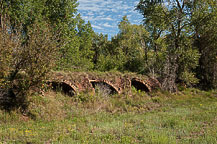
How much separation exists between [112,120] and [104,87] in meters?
4.77

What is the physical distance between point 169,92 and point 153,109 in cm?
483

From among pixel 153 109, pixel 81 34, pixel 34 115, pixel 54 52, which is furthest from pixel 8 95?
pixel 81 34

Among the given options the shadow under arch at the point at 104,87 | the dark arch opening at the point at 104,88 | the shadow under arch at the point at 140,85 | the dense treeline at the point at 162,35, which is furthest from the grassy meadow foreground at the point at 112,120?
the dense treeline at the point at 162,35

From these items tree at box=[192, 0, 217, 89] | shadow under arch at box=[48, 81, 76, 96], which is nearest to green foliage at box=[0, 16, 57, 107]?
shadow under arch at box=[48, 81, 76, 96]

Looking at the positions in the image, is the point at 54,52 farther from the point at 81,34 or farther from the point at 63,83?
the point at 81,34

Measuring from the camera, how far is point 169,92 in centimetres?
1628

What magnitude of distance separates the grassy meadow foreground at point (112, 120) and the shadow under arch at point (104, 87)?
0.66 metres

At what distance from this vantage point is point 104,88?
45.9ft

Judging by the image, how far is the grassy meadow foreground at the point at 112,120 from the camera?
639 centimetres

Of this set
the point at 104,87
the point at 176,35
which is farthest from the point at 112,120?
the point at 176,35

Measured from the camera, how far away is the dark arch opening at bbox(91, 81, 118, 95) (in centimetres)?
1378

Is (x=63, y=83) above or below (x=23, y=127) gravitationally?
above

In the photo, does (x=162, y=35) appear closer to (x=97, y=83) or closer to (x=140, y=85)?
(x=140, y=85)

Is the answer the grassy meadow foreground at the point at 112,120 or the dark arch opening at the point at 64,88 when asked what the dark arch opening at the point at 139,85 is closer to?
the grassy meadow foreground at the point at 112,120
